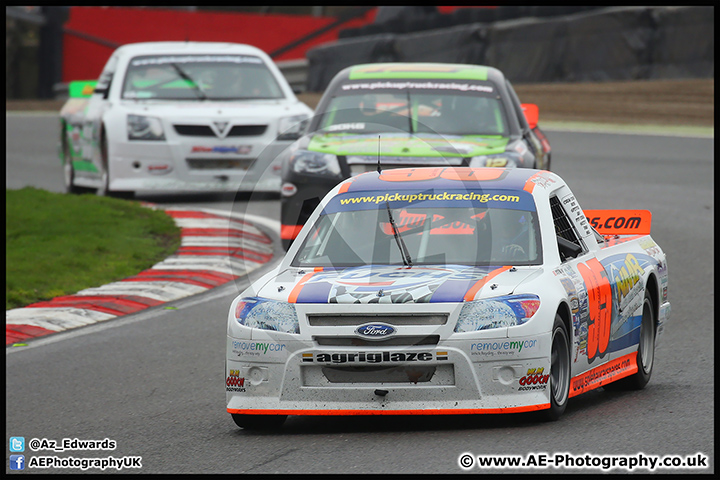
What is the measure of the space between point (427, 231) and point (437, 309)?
1008 mm

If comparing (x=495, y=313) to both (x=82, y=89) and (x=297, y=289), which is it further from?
(x=82, y=89)

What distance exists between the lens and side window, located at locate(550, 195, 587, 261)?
7266 millimetres

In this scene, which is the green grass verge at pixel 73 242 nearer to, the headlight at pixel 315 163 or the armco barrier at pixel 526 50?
the headlight at pixel 315 163

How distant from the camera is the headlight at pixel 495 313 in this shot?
251 inches

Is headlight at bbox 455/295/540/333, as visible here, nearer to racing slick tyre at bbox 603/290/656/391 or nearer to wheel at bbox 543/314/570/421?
wheel at bbox 543/314/570/421

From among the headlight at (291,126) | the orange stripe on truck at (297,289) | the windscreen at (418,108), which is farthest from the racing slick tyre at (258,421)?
the headlight at (291,126)

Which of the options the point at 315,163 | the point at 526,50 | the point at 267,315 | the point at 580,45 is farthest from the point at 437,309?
the point at 526,50

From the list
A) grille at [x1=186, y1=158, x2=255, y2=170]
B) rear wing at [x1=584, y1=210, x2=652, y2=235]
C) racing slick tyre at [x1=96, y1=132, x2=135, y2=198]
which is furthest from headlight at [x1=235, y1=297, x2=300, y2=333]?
racing slick tyre at [x1=96, y1=132, x2=135, y2=198]

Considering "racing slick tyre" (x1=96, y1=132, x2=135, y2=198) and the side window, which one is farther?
"racing slick tyre" (x1=96, y1=132, x2=135, y2=198)

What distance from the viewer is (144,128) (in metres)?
15.9

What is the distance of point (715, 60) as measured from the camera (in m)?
23.7

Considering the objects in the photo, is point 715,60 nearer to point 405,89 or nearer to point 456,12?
point 456,12

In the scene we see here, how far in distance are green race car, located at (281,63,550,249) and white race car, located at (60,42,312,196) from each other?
103 inches

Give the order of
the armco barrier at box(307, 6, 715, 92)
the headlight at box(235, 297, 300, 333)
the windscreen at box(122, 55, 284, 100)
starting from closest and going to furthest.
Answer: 1. the headlight at box(235, 297, 300, 333)
2. the windscreen at box(122, 55, 284, 100)
3. the armco barrier at box(307, 6, 715, 92)
